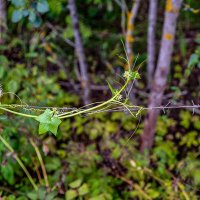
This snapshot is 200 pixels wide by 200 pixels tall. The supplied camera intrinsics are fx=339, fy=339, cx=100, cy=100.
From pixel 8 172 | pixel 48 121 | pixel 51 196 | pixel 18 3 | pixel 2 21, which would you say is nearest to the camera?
pixel 48 121

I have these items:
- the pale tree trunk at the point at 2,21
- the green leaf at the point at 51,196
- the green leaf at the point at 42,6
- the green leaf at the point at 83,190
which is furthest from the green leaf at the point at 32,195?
the pale tree trunk at the point at 2,21

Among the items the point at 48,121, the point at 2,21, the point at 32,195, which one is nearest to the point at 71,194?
the point at 32,195

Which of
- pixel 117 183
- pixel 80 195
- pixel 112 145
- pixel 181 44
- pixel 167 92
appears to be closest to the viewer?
pixel 80 195

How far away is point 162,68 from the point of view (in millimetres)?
1826

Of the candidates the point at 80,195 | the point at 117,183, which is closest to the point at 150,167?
the point at 117,183

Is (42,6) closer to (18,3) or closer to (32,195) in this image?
(18,3)

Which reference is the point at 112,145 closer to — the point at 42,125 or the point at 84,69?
the point at 84,69

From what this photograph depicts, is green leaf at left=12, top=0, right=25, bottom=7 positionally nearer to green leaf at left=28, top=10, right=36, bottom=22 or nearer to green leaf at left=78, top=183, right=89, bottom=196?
green leaf at left=28, top=10, right=36, bottom=22

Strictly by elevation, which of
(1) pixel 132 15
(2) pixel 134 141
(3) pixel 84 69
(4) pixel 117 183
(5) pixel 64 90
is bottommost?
(4) pixel 117 183

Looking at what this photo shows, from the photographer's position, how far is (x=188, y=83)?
7.97ft

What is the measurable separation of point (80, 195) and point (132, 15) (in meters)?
1.09

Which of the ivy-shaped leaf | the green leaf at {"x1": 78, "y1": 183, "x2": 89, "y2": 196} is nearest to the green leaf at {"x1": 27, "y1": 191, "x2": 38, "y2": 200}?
the green leaf at {"x1": 78, "y1": 183, "x2": 89, "y2": 196}

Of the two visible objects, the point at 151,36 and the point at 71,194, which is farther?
the point at 151,36

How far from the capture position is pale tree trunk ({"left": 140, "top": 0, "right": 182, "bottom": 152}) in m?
1.67
